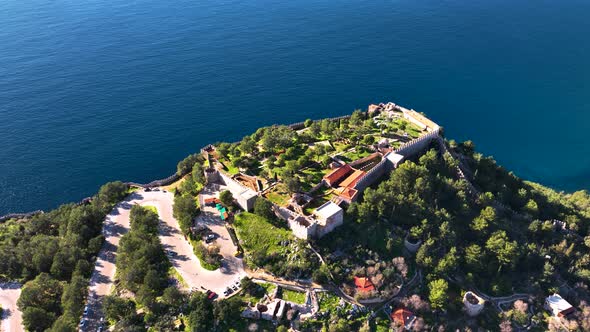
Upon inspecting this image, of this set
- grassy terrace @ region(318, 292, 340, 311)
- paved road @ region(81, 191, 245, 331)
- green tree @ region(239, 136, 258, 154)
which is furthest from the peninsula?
green tree @ region(239, 136, 258, 154)

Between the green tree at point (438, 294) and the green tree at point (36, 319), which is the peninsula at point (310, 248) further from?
the green tree at point (438, 294)

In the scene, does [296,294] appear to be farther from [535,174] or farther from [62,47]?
[62,47]

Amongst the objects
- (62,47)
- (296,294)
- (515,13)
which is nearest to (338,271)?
(296,294)

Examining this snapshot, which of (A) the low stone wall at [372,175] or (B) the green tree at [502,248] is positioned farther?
(A) the low stone wall at [372,175]

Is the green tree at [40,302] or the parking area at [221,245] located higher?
the parking area at [221,245]

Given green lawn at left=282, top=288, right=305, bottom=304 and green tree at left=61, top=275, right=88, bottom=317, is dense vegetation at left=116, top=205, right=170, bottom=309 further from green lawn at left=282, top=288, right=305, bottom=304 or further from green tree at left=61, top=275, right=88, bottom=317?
green lawn at left=282, top=288, right=305, bottom=304

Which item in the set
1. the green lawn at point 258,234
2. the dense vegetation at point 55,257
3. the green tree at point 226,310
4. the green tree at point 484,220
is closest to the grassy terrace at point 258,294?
the green tree at point 226,310

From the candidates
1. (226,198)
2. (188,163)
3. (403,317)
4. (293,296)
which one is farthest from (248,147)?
(403,317)
